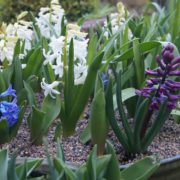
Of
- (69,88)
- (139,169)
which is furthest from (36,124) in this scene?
(139,169)

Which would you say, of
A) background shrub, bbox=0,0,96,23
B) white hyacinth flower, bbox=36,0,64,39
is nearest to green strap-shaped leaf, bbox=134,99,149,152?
white hyacinth flower, bbox=36,0,64,39

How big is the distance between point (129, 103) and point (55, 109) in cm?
36

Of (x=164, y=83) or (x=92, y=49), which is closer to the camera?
(x=164, y=83)

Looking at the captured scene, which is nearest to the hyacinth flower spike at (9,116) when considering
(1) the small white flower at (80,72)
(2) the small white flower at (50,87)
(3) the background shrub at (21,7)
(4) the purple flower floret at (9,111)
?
(4) the purple flower floret at (9,111)

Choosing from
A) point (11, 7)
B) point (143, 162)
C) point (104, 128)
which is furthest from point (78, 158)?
point (11, 7)

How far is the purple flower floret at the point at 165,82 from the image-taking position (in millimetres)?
1746

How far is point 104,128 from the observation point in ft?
6.18

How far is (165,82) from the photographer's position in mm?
1766

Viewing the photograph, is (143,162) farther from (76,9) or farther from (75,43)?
(76,9)

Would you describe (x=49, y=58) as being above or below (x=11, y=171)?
above

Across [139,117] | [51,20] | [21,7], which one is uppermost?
[21,7]

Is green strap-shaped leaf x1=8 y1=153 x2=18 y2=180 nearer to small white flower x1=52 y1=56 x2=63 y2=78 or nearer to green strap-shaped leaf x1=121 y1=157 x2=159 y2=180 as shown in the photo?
green strap-shaped leaf x1=121 y1=157 x2=159 y2=180

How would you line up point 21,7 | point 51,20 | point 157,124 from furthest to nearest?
point 21,7 < point 51,20 < point 157,124

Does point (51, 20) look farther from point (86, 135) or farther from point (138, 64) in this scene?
point (86, 135)
